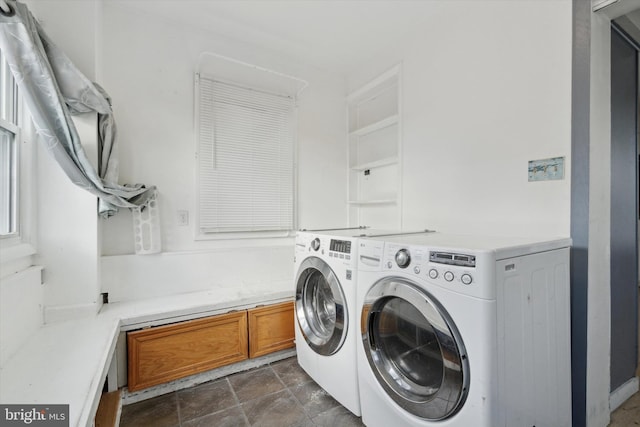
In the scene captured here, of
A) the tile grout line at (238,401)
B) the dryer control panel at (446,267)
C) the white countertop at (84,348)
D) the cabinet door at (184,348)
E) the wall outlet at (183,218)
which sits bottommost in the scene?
the tile grout line at (238,401)

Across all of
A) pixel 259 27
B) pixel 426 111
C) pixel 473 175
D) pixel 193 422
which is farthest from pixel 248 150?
pixel 193 422

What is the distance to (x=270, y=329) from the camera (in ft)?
7.02

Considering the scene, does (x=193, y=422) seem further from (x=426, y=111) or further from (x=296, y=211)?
(x=426, y=111)

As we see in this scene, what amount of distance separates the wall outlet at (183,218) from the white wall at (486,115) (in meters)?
1.83

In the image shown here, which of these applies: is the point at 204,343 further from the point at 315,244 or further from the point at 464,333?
the point at 464,333

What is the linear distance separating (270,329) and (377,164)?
5.79 feet

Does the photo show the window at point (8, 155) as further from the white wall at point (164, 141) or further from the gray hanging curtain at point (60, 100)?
the white wall at point (164, 141)

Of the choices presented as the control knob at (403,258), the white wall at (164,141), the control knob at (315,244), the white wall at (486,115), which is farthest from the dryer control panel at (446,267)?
the white wall at (164,141)

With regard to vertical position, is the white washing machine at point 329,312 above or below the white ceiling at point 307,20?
below

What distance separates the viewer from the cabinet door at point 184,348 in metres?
1.71

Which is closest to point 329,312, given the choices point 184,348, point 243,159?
point 184,348

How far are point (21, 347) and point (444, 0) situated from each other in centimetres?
325

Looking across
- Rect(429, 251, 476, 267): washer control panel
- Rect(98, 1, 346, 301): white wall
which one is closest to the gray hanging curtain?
Rect(98, 1, 346, 301): white wall

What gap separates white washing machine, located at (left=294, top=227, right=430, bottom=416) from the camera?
1.53 metres
